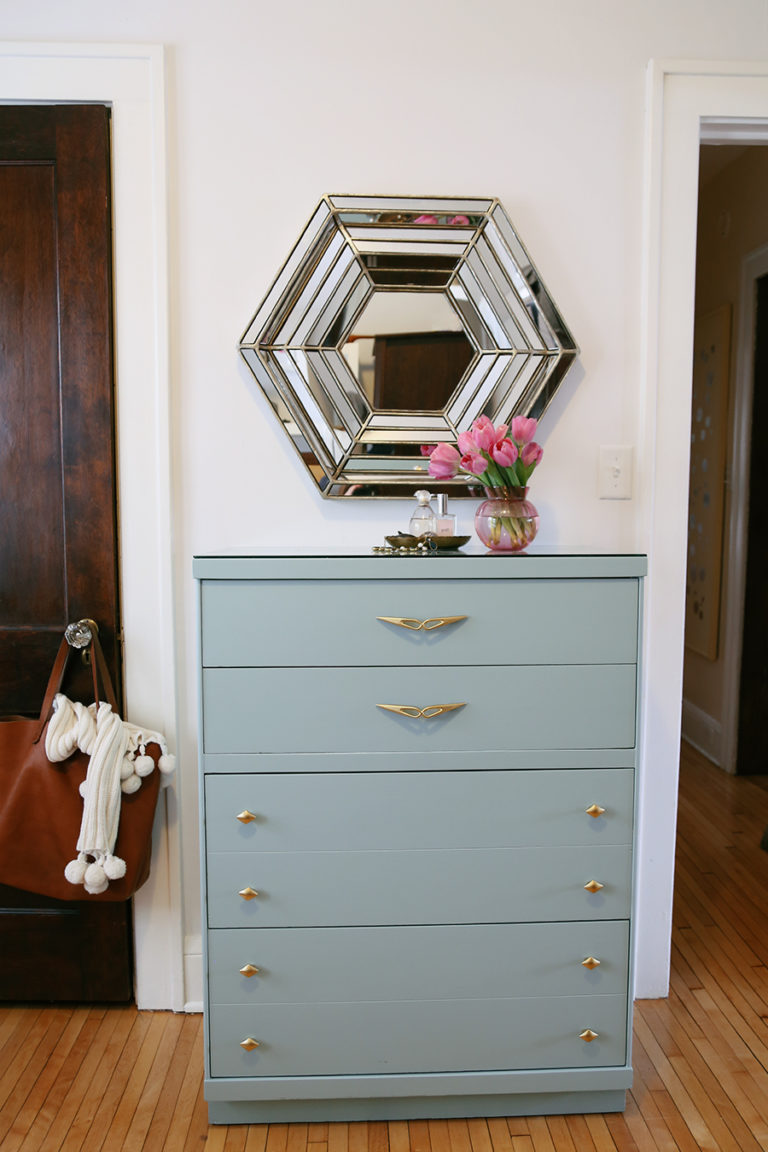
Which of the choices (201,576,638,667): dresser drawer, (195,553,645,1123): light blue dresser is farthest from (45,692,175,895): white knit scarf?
(201,576,638,667): dresser drawer

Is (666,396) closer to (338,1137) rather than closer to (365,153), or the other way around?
(365,153)

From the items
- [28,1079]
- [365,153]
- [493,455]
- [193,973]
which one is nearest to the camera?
[493,455]

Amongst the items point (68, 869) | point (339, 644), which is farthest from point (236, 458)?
point (68, 869)

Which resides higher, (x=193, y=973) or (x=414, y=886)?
(x=414, y=886)

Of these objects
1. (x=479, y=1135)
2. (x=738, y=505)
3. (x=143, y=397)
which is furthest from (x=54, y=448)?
(x=738, y=505)

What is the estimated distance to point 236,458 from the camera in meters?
1.95

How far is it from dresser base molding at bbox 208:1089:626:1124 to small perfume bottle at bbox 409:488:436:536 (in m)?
1.17

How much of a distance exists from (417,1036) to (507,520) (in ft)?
3.45

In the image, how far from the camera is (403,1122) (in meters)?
1.70

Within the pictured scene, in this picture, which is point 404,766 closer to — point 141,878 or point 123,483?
point 141,878

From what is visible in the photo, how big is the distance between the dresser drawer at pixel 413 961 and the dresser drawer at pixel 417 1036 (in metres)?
0.03

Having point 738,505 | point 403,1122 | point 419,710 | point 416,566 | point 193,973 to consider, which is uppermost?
point 738,505

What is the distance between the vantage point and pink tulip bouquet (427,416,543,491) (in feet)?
5.53

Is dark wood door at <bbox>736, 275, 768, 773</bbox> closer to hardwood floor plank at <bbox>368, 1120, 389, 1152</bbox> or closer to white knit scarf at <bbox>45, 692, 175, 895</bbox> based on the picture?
hardwood floor plank at <bbox>368, 1120, 389, 1152</bbox>
